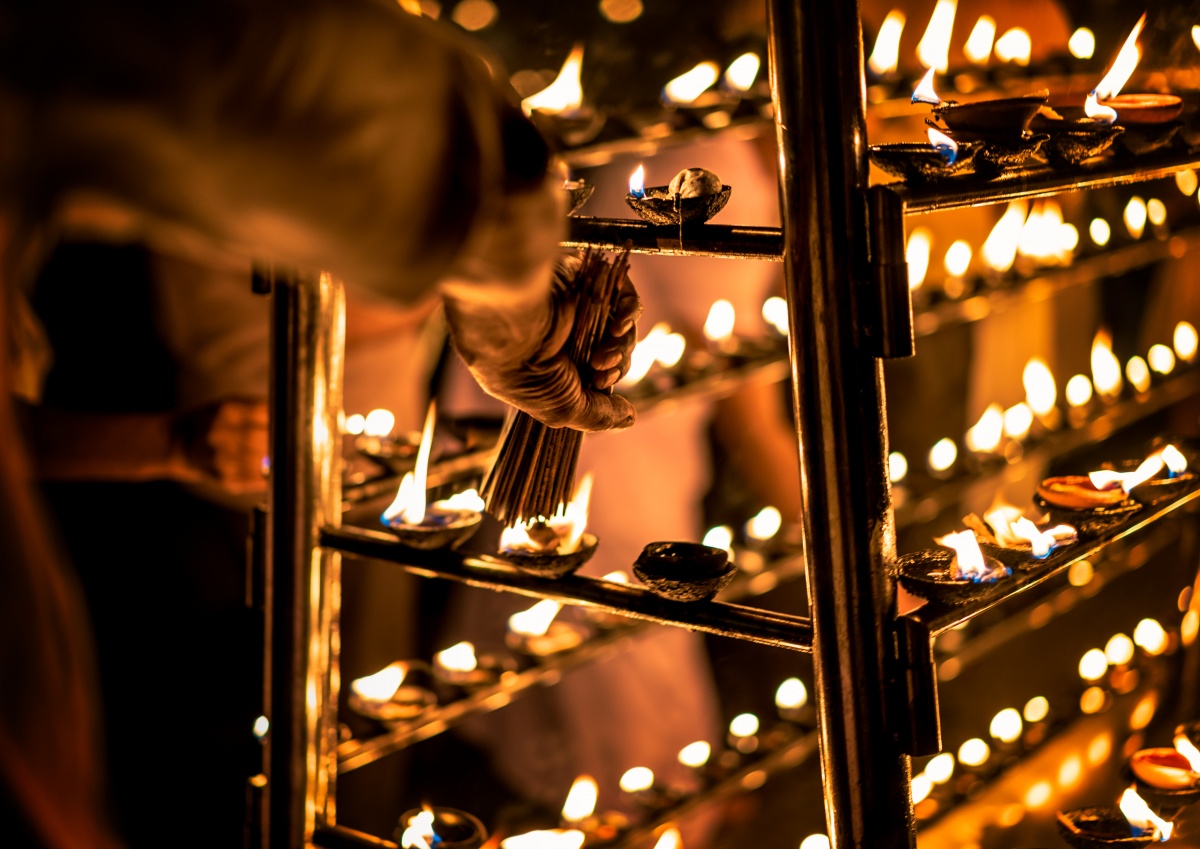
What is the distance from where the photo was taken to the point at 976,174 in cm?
114

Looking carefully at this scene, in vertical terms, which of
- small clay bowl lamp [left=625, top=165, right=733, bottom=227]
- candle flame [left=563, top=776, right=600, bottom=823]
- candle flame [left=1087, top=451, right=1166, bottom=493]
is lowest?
candle flame [left=563, top=776, right=600, bottom=823]

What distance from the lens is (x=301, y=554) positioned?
1528 mm

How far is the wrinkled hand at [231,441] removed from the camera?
6.49 feet

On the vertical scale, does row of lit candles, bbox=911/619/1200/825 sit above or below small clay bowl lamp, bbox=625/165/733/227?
below

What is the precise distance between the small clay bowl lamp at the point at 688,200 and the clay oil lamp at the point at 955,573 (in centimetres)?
41

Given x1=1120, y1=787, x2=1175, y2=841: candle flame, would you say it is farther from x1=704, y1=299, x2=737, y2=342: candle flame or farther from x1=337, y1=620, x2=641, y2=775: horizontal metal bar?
x1=704, y1=299, x2=737, y2=342: candle flame

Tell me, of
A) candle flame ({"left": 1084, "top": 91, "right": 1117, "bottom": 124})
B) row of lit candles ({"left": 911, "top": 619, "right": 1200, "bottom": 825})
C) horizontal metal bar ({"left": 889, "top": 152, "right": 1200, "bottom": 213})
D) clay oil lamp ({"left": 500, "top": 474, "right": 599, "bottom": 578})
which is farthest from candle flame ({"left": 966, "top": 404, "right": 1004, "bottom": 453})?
clay oil lamp ({"left": 500, "top": 474, "right": 599, "bottom": 578})

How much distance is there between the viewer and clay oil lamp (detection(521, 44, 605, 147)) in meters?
2.32

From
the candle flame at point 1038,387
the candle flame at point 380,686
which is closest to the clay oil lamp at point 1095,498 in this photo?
the candle flame at point 380,686

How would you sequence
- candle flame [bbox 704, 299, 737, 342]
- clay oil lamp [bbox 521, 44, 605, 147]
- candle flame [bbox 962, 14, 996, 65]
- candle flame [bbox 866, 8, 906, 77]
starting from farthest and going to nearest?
candle flame [bbox 962, 14, 996, 65] → candle flame [bbox 866, 8, 906, 77] → candle flame [bbox 704, 299, 737, 342] → clay oil lamp [bbox 521, 44, 605, 147]

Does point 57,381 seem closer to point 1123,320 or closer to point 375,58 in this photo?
point 375,58

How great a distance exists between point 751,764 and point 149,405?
4.56ft

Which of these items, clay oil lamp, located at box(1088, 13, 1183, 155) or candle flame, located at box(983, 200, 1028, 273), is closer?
clay oil lamp, located at box(1088, 13, 1183, 155)

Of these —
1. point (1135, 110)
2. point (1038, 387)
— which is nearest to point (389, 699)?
point (1135, 110)
